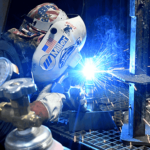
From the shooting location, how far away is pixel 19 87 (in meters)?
0.57

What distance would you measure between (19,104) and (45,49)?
954 mm

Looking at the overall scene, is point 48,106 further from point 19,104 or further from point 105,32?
point 105,32

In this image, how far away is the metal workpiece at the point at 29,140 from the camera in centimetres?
62

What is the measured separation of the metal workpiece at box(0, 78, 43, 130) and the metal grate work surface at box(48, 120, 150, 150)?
727 millimetres

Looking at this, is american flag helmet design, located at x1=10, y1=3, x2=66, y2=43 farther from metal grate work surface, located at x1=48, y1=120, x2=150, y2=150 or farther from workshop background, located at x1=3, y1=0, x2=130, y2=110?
metal grate work surface, located at x1=48, y1=120, x2=150, y2=150

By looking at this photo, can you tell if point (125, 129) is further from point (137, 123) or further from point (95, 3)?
point (95, 3)

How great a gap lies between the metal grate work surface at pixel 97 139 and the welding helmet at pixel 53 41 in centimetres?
54

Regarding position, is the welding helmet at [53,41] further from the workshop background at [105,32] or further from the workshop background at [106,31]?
the workshop background at [106,31]

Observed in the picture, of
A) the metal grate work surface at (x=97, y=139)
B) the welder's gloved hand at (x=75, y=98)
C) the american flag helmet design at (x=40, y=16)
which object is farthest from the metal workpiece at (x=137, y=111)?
the american flag helmet design at (x=40, y=16)

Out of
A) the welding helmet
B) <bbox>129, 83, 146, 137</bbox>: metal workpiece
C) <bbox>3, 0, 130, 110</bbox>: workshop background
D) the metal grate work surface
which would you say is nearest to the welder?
the welding helmet

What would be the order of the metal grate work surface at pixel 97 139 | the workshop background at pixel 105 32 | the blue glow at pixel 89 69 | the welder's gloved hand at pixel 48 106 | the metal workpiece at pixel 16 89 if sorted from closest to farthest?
1. the metal workpiece at pixel 16 89
2. the welder's gloved hand at pixel 48 106
3. the metal grate work surface at pixel 97 139
4. the workshop background at pixel 105 32
5. the blue glow at pixel 89 69

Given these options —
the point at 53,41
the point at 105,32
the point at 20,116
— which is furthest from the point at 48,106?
the point at 105,32

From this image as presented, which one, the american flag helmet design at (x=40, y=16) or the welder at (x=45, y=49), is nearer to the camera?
the welder at (x=45, y=49)

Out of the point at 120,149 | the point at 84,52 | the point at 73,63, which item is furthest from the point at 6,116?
the point at 84,52
